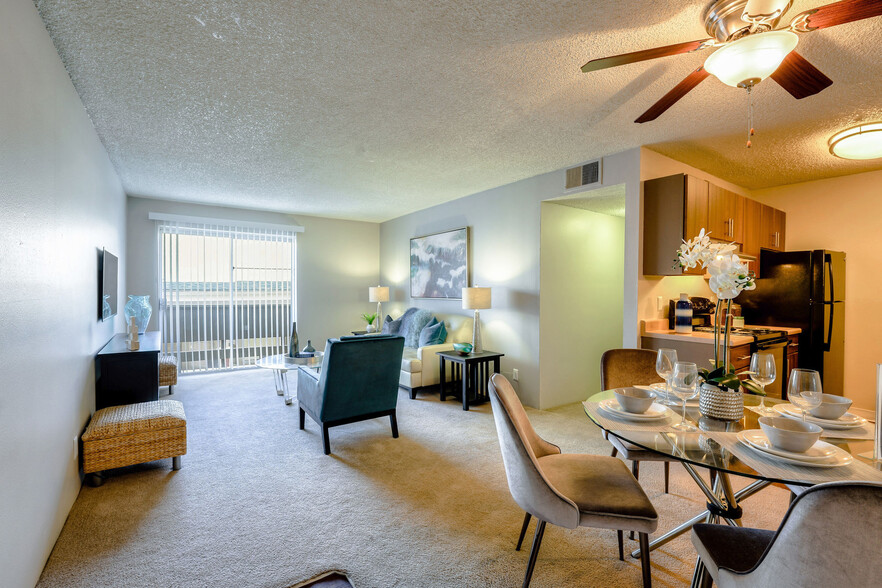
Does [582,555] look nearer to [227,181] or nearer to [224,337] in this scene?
[227,181]

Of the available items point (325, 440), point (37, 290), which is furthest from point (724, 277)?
point (37, 290)

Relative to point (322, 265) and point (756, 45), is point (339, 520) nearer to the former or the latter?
point (756, 45)

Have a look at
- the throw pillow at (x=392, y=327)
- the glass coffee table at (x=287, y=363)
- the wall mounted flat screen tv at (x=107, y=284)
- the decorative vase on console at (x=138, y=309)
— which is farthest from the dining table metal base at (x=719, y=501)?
the decorative vase on console at (x=138, y=309)

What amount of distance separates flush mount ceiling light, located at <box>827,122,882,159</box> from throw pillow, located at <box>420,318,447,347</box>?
4.09 metres

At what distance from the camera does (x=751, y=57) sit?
1.54 m

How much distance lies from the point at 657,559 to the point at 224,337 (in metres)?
5.99

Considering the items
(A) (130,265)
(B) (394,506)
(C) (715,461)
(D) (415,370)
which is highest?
(A) (130,265)

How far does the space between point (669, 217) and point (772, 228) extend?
6.88 ft

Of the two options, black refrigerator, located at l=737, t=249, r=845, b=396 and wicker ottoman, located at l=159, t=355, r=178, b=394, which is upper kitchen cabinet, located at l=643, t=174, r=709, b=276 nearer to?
black refrigerator, located at l=737, t=249, r=845, b=396

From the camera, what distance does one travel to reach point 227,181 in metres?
4.59

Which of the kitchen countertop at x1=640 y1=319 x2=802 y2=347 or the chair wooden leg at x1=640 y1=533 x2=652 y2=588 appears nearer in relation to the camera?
the chair wooden leg at x1=640 y1=533 x2=652 y2=588

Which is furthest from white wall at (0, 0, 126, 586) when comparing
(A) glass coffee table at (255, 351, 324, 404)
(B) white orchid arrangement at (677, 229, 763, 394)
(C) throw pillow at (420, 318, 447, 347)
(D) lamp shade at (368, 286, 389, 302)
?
(D) lamp shade at (368, 286, 389, 302)

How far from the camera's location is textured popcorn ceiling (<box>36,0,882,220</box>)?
1.81 m

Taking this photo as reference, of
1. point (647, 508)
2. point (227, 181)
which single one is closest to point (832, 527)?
point (647, 508)
